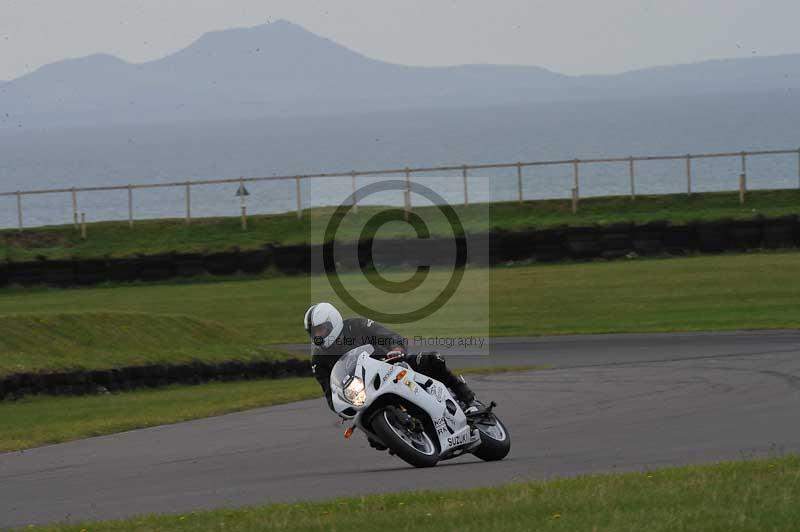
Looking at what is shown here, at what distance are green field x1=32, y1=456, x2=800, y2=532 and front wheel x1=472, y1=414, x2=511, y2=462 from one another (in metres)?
1.80

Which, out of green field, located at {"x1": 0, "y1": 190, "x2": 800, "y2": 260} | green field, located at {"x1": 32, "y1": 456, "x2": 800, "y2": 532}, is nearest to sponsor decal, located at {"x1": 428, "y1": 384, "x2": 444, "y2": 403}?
green field, located at {"x1": 32, "y1": 456, "x2": 800, "y2": 532}

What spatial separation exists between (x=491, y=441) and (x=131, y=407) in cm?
778

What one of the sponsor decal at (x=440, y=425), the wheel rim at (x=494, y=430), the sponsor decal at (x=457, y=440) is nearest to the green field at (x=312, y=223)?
the wheel rim at (x=494, y=430)

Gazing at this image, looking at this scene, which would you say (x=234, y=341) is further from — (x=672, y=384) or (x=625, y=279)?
(x=625, y=279)

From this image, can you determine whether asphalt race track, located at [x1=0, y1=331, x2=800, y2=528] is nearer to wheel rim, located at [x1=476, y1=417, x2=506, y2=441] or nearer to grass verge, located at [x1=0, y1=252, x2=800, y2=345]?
wheel rim, located at [x1=476, y1=417, x2=506, y2=441]

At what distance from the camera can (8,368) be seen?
18.0m

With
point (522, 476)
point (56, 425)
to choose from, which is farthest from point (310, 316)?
point (56, 425)

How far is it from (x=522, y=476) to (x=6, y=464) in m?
5.29

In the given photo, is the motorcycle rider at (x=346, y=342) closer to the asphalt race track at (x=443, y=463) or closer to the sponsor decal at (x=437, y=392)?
the sponsor decal at (x=437, y=392)

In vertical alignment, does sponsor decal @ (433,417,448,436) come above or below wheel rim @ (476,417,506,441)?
above

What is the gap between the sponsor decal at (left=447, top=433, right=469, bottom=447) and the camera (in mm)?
10555

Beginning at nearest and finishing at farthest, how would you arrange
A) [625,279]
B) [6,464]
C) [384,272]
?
[6,464] → [625,279] → [384,272]

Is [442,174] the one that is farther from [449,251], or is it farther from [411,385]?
[411,385]

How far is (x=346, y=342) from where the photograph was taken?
10492 mm
